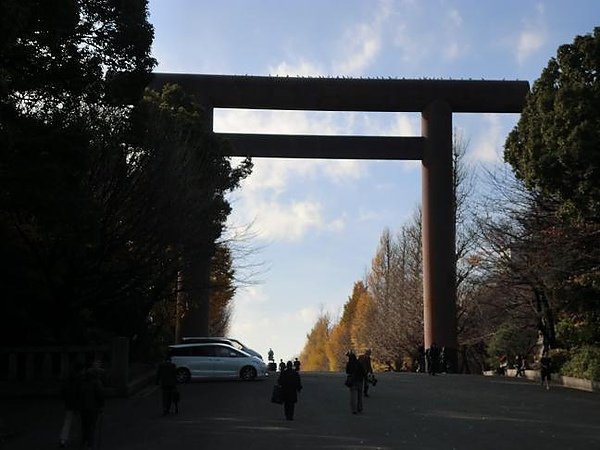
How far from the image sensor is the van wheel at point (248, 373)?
32.4m

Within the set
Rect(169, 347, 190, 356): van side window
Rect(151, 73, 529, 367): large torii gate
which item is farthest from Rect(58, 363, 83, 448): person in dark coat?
Rect(151, 73, 529, 367): large torii gate

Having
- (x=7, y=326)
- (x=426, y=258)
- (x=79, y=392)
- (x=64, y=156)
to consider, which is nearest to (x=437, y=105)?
(x=426, y=258)

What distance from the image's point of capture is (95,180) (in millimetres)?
25922

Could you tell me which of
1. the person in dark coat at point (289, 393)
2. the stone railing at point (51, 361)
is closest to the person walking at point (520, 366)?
the stone railing at point (51, 361)

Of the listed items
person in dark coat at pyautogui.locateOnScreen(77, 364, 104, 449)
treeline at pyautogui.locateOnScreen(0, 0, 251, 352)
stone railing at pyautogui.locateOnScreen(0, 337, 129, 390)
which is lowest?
person in dark coat at pyautogui.locateOnScreen(77, 364, 104, 449)

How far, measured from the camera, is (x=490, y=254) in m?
39.0

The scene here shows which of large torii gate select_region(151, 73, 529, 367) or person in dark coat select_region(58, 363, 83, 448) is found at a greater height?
large torii gate select_region(151, 73, 529, 367)

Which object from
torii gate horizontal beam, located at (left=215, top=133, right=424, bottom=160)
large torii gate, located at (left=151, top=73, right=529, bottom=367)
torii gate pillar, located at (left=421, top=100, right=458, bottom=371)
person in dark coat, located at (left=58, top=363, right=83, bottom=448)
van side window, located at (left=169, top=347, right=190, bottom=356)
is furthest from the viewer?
torii gate pillar, located at (left=421, top=100, right=458, bottom=371)

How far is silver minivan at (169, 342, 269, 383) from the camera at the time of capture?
31969mm

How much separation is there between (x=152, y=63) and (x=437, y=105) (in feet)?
92.0

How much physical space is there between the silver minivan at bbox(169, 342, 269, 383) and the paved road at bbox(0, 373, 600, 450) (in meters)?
4.22

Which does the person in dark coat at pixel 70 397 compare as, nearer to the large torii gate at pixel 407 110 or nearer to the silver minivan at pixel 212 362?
the silver minivan at pixel 212 362

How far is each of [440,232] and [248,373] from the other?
17100 millimetres

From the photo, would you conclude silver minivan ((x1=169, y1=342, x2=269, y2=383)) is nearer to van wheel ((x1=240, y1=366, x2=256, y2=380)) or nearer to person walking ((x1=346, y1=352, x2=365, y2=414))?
van wheel ((x1=240, y1=366, x2=256, y2=380))
